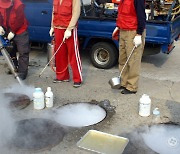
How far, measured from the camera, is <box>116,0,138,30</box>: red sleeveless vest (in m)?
4.72

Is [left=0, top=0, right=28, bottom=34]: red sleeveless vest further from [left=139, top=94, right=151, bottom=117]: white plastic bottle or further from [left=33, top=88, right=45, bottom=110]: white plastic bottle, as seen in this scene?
[left=139, top=94, right=151, bottom=117]: white plastic bottle

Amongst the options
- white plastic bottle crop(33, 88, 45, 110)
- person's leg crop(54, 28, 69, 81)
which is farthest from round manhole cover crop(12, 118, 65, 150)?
person's leg crop(54, 28, 69, 81)

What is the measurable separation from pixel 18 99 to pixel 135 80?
206cm

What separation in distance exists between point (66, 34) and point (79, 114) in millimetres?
1486

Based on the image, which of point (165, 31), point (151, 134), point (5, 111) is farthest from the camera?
point (165, 31)

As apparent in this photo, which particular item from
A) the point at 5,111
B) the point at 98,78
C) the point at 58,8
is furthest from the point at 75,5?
the point at 5,111

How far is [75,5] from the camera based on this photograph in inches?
203

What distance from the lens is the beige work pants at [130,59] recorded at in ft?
16.1

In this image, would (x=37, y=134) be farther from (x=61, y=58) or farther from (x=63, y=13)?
(x=63, y=13)

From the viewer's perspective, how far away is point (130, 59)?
16.5 feet

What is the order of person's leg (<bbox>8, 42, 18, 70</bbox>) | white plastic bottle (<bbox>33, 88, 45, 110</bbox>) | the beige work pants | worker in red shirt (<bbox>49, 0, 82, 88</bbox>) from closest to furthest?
1. white plastic bottle (<bbox>33, 88, 45, 110</bbox>)
2. the beige work pants
3. worker in red shirt (<bbox>49, 0, 82, 88</bbox>)
4. person's leg (<bbox>8, 42, 18, 70</bbox>)

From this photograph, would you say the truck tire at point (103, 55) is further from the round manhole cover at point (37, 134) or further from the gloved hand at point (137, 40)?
the round manhole cover at point (37, 134)

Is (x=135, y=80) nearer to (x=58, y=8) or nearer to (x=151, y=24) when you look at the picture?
(x=151, y=24)

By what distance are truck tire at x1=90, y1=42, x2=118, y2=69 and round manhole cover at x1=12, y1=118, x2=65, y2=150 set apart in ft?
8.83
